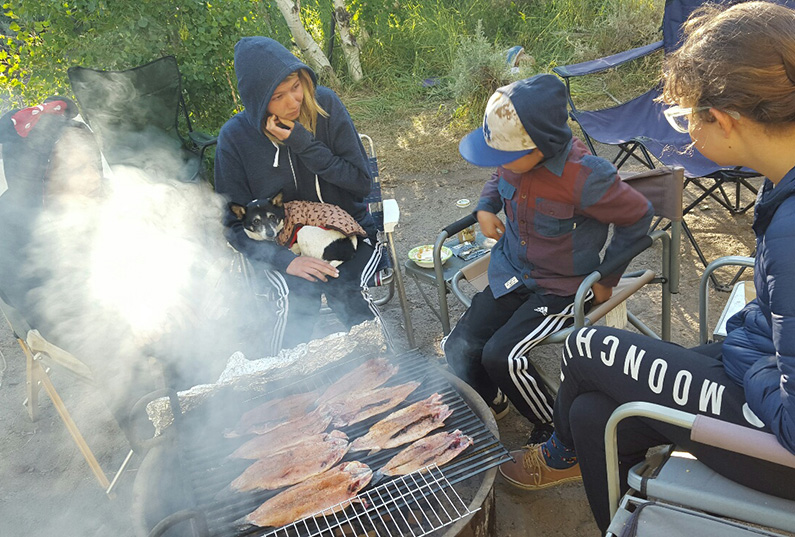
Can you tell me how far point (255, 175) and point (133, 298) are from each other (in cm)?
95

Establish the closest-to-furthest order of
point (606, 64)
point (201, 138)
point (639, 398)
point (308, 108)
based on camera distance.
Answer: point (639, 398) < point (308, 108) < point (606, 64) < point (201, 138)

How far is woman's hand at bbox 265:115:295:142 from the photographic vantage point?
2883 millimetres

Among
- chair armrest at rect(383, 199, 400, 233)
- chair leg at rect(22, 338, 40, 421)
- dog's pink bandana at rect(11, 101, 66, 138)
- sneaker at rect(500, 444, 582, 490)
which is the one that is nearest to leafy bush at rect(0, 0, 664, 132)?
dog's pink bandana at rect(11, 101, 66, 138)

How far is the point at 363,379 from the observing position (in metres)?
2.39

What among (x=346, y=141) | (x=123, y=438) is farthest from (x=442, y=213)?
(x=123, y=438)

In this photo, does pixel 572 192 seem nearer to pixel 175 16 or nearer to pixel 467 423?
pixel 467 423

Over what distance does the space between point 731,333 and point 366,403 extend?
135 cm

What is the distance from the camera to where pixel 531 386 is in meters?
2.47

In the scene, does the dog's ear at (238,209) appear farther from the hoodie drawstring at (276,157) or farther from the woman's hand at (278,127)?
the woman's hand at (278,127)

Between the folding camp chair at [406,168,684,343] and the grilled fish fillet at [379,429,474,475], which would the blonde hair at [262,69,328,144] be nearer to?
the folding camp chair at [406,168,684,343]

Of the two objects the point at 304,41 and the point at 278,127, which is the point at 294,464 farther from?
the point at 304,41

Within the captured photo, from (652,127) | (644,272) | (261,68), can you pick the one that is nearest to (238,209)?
(261,68)

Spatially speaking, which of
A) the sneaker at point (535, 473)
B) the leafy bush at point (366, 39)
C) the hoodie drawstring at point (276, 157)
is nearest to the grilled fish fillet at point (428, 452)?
the sneaker at point (535, 473)

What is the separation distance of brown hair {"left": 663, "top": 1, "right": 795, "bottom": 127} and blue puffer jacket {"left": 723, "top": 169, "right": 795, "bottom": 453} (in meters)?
0.20
